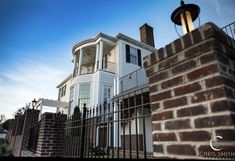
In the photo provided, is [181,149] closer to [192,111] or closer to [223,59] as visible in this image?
[192,111]

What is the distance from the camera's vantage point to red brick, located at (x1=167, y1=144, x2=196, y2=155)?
3.86 feet

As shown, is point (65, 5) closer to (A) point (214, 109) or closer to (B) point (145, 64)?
(B) point (145, 64)

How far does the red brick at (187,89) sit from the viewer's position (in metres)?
1.24

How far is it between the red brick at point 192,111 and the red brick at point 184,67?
1.05ft

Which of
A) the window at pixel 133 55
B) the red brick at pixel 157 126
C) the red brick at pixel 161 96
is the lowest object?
the red brick at pixel 157 126

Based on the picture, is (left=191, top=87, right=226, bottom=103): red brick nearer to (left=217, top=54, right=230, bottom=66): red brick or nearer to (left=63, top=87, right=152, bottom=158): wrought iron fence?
(left=217, top=54, right=230, bottom=66): red brick

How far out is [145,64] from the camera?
1800mm

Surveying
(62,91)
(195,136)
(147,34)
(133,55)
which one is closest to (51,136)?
(195,136)

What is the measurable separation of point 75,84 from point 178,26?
11641 mm

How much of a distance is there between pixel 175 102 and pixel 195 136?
12.0 inches

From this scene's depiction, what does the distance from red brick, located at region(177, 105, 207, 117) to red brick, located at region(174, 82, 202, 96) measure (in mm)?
131

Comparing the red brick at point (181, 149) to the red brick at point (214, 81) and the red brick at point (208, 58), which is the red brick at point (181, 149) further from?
the red brick at point (208, 58)

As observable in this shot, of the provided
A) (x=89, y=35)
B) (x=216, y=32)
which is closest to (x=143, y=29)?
(x=89, y=35)

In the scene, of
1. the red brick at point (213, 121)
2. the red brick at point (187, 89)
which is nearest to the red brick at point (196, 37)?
the red brick at point (187, 89)
